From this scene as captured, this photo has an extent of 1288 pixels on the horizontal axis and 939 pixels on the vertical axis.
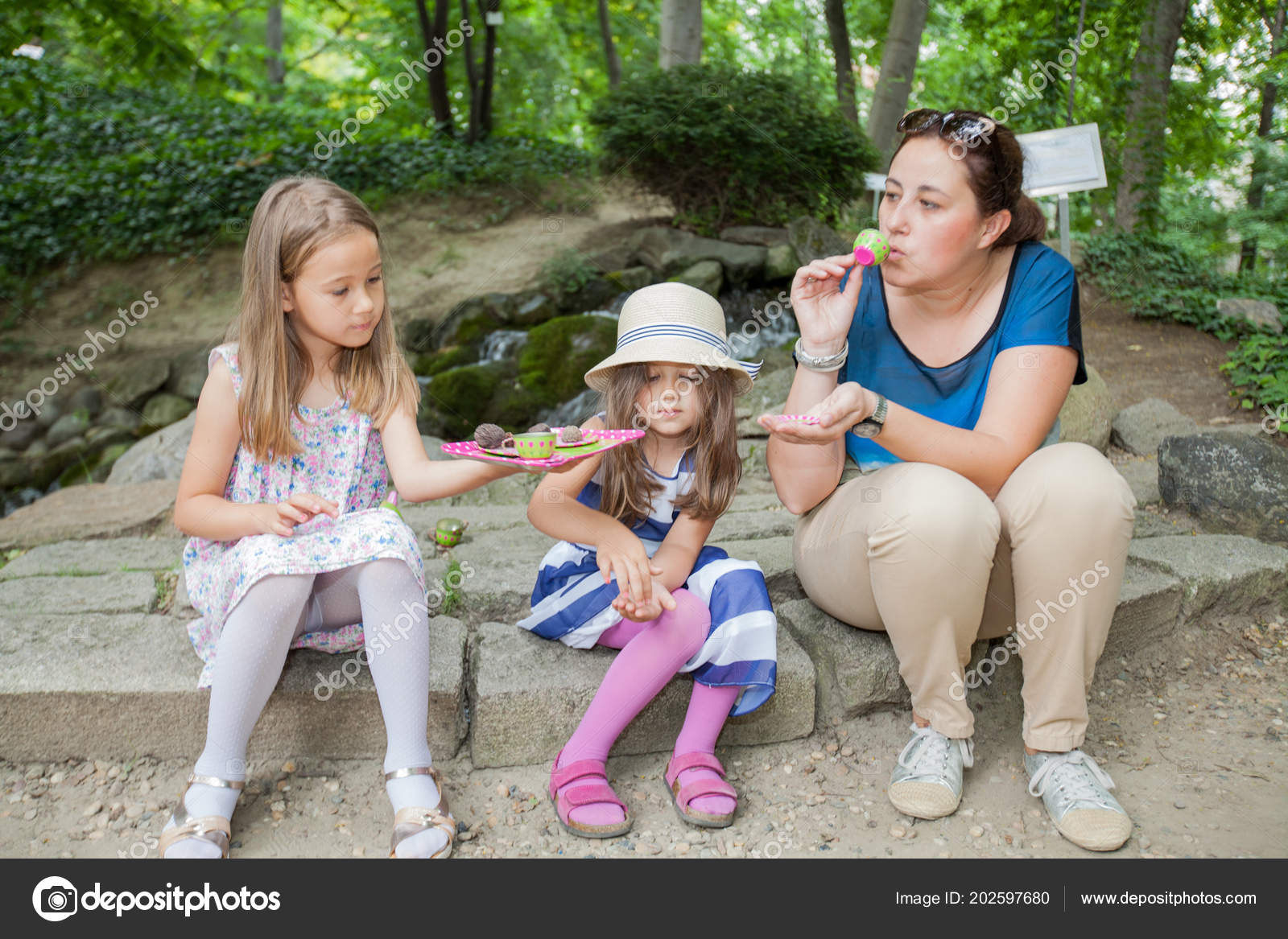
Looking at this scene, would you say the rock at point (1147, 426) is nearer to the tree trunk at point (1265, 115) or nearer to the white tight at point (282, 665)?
the tree trunk at point (1265, 115)

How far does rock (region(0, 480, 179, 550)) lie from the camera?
11.3ft

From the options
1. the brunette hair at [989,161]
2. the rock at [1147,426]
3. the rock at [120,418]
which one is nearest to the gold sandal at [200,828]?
the brunette hair at [989,161]

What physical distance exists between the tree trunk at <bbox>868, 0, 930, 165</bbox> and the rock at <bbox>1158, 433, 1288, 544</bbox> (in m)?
3.96

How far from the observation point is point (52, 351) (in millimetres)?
6762

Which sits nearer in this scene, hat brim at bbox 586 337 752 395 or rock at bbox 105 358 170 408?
hat brim at bbox 586 337 752 395

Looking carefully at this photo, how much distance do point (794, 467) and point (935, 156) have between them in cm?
71

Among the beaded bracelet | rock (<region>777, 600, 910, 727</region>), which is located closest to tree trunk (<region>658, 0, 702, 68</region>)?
the beaded bracelet

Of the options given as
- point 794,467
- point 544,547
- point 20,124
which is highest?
point 20,124

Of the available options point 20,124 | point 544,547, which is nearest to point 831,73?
point 544,547

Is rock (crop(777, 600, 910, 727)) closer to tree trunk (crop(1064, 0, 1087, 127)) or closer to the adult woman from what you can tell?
the adult woman

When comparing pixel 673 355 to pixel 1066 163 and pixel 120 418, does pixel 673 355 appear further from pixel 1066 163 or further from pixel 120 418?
pixel 120 418
